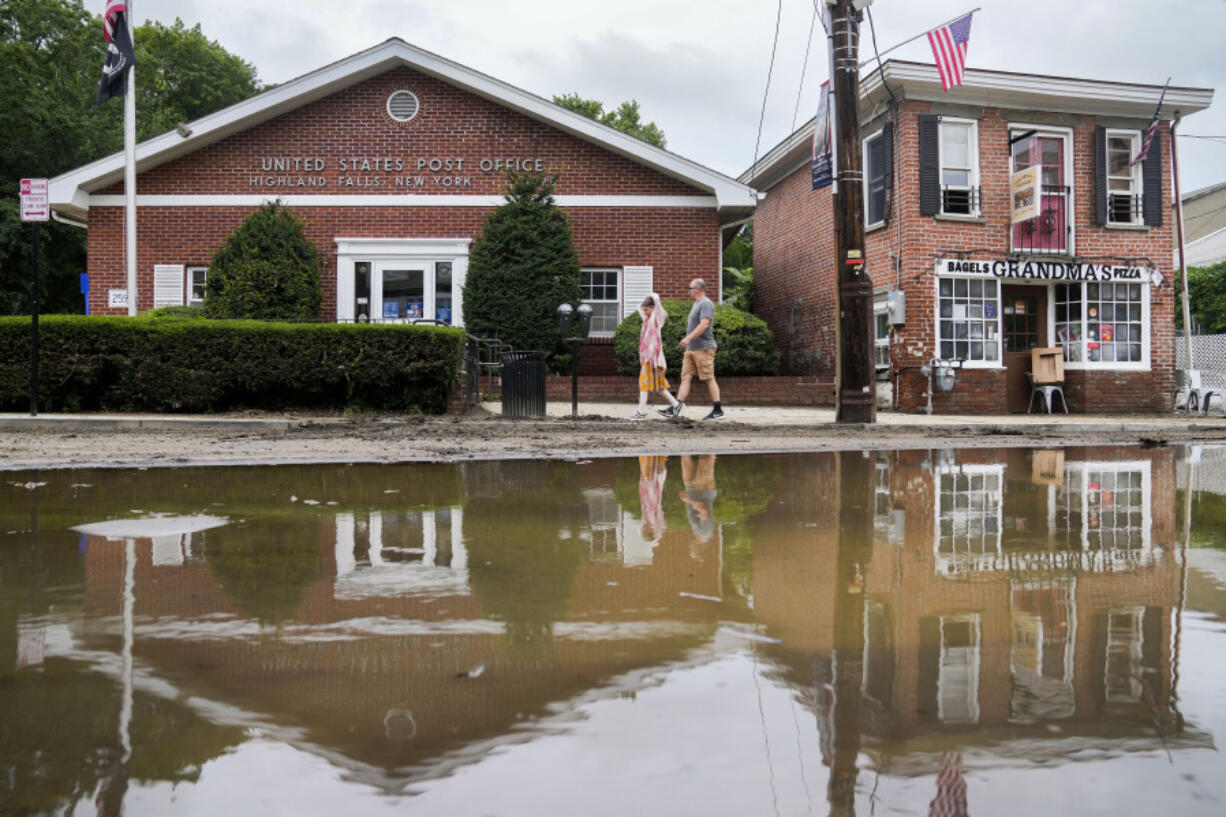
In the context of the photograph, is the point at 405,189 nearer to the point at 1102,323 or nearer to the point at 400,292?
the point at 400,292

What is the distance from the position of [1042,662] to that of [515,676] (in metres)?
1.47

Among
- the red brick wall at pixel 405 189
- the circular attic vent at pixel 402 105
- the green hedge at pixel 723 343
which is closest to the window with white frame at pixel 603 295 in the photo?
the red brick wall at pixel 405 189

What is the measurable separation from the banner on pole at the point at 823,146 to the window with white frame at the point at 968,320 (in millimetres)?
5046

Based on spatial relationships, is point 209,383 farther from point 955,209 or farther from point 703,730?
point 955,209

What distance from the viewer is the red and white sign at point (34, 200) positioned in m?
11.6

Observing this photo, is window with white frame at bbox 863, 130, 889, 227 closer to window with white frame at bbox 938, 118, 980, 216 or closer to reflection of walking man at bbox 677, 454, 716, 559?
window with white frame at bbox 938, 118, 980, 216

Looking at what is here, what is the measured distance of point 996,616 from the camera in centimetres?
323

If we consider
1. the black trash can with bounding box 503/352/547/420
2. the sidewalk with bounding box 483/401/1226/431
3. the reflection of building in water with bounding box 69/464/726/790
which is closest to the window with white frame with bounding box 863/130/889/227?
the sidewalk with bounding box 483/401/1226/431

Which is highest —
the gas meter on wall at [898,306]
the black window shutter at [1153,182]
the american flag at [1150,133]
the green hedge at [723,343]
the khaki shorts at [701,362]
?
the american flag at [1150,133]

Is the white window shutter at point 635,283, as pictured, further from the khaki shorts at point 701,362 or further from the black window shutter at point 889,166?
the khaki shorts at point 701,362

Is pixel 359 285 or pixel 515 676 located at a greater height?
pixel 359 285

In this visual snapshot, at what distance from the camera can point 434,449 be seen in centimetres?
913

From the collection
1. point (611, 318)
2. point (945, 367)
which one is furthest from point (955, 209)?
point (611, 318)

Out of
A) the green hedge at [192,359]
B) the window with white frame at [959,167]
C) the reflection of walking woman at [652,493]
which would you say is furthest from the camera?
the window with white frame at [959,167]
